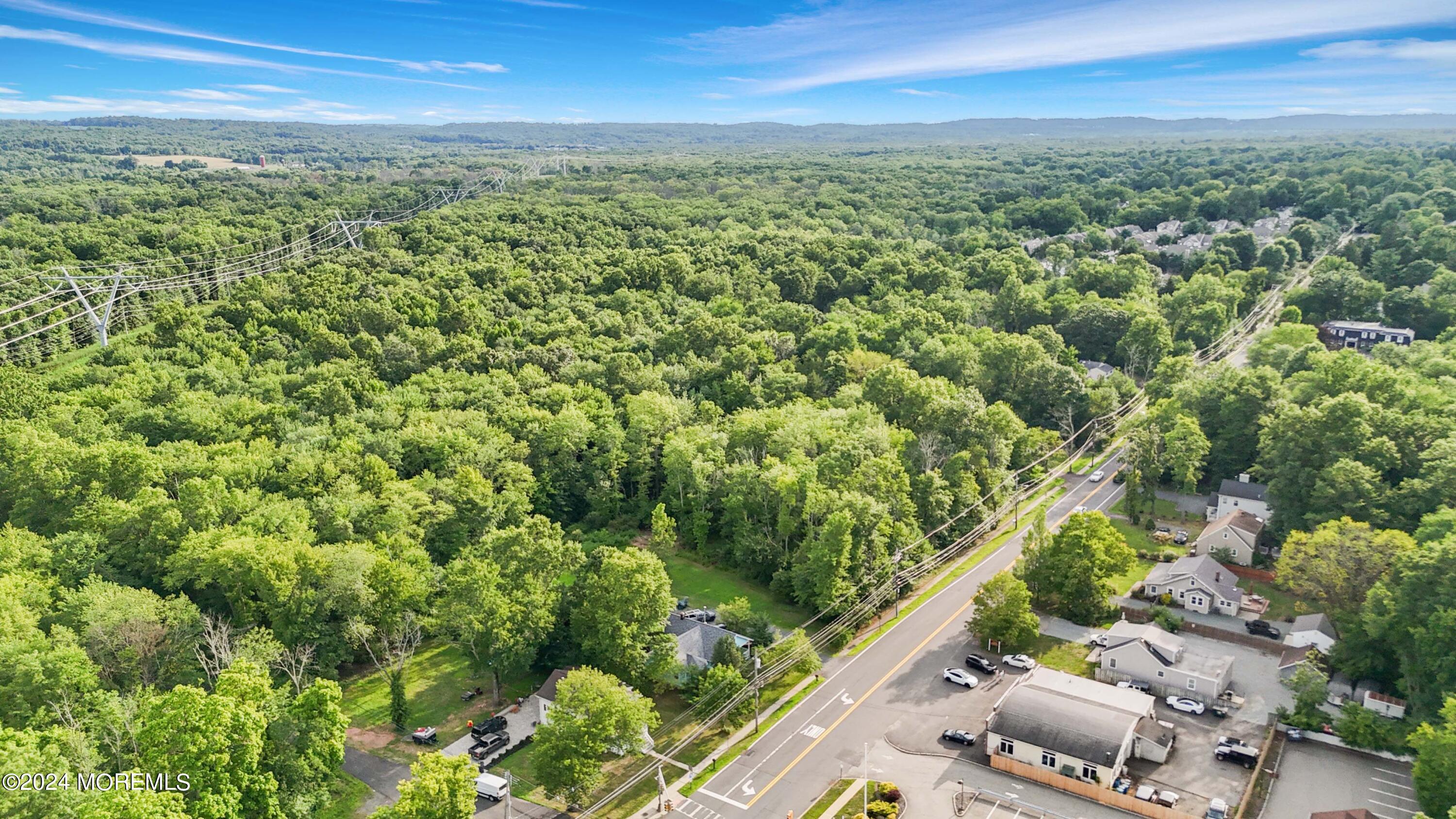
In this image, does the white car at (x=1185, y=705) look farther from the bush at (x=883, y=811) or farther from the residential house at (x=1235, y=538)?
the bush at (x=883, y=811)

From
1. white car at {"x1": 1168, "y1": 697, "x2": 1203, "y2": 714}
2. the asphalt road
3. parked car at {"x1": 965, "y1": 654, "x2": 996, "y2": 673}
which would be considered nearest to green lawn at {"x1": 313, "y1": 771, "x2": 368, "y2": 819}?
the asphalt road

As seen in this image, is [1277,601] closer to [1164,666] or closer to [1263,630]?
[1263,630]

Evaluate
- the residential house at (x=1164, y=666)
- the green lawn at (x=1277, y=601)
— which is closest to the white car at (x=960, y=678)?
the residential house at (x=1164, y=666)

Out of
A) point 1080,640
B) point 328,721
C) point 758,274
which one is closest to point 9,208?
point 758,274

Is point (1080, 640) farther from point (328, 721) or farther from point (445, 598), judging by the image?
point (328, 721)

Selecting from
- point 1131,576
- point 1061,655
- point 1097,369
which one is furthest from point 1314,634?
point 1097,369

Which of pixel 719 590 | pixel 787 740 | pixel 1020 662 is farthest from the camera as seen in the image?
pixel 719 590
